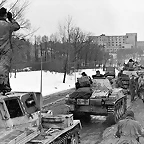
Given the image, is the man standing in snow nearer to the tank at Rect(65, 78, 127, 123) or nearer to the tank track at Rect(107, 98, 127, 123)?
the tank at Rect(65, 78, 127, 123)

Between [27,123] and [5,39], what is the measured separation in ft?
6.08

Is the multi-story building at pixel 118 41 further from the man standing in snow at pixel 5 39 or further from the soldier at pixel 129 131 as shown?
the soldier at pixel 129 131

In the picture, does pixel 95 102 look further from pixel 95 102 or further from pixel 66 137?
pixel 66 137

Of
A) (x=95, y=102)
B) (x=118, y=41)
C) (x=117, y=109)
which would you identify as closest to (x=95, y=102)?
(x=95, y=102)

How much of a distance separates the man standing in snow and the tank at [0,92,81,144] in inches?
15.9

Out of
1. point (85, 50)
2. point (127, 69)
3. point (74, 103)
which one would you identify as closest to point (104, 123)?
point (74, 103)

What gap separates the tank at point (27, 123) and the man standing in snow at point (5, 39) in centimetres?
40

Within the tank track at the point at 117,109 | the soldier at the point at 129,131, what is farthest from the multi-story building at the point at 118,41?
the soldier at the point at 129,131

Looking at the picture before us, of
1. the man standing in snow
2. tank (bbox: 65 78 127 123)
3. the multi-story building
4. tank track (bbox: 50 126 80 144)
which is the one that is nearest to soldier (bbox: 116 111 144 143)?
tank track (bbox: 50 126 80 144)

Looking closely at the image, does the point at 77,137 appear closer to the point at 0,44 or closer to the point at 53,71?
the point at 0,44

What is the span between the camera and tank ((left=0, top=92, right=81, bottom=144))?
249 inches

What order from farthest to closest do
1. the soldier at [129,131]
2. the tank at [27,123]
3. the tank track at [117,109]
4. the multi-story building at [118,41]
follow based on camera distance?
1. the multi-story building at [118,41]
2. the tank track at [117,109]
3. the tank at [27,123]
4. the soldier at [129,131]

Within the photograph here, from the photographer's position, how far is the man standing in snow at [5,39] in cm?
637

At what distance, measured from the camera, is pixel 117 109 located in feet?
41.4
